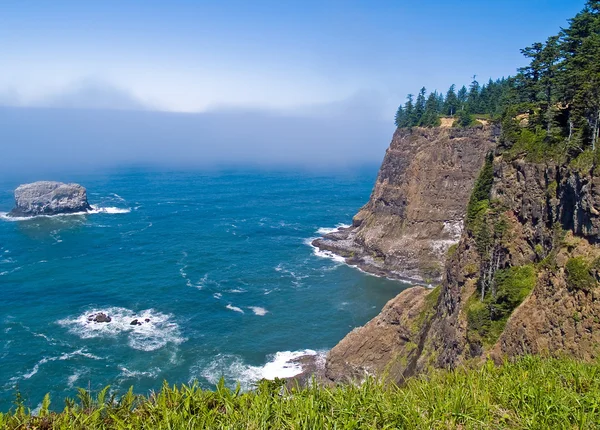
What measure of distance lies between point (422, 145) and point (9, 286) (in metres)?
104

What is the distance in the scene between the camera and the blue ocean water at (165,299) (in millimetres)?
66688

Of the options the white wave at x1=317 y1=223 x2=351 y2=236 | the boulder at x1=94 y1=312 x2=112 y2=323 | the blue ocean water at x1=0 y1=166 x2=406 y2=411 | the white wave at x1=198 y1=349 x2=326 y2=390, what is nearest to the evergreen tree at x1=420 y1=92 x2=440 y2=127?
the white wave at x1=317 y1=223 x2=351 y2=236

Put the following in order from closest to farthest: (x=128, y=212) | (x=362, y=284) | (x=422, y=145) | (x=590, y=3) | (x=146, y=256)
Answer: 1. (x=590, y=3)
2. (x=362, y=284)
3. (x=146, y=256)
4. (x=422, y=145)
5. (x=128, y=212)

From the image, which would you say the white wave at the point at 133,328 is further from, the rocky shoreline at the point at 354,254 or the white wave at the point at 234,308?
the rocky shoreline at the point at 354,254

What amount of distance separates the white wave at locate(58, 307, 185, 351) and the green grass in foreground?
55.6 meters

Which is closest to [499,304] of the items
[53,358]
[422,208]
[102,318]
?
[53,358]

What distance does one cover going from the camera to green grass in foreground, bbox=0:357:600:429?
18.4 metres

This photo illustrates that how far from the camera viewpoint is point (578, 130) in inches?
1668

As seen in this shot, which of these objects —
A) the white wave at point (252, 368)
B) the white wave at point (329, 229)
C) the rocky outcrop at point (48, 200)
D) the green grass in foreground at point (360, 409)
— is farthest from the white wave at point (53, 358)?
the rocky outcrop at point (48, 200)

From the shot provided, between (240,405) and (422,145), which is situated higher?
(422,145)

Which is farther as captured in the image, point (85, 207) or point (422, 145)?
point (85, 207)

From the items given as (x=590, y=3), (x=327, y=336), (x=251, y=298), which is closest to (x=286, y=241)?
(x=251, y=298)

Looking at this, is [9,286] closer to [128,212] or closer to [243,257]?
[243,257]

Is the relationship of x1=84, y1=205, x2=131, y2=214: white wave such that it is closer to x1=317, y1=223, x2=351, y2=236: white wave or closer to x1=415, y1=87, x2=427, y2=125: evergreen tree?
x1=317, y1=223, x2=351, y2=236: white wave
